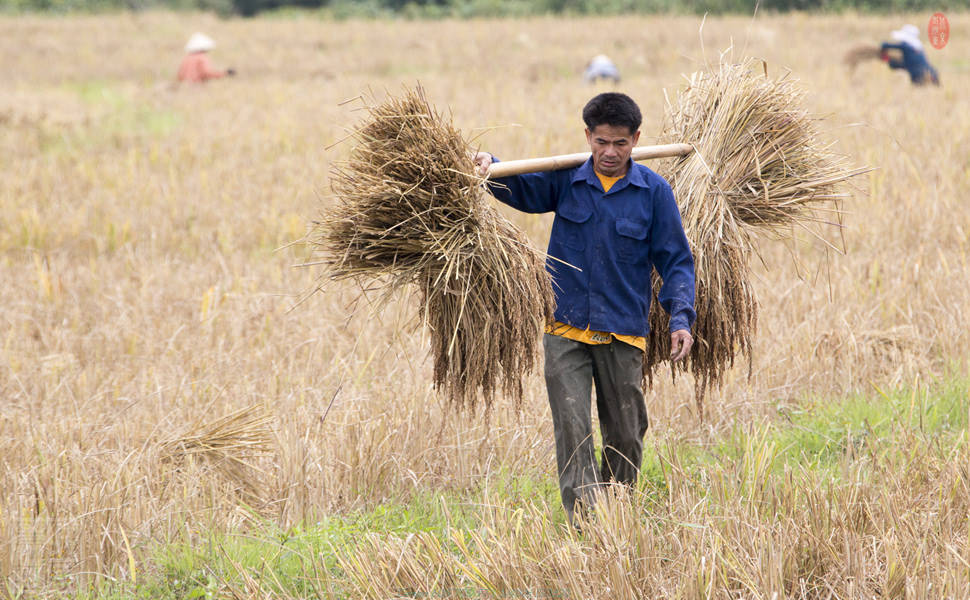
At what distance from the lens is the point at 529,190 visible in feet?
10.7

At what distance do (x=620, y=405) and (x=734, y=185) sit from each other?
102 centimetres

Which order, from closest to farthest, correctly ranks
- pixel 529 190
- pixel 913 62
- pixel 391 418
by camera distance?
pixel 529 190 → pixel 391 418 → pixel 913 62

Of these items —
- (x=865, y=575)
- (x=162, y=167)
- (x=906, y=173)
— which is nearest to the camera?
(x=865, y=575)

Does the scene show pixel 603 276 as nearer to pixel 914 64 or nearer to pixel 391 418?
pixel 391 418

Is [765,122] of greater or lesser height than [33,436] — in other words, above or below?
above

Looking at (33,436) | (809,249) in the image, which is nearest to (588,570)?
(33,436)

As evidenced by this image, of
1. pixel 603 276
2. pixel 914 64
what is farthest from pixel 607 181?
pixel 914 64

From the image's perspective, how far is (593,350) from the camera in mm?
3229

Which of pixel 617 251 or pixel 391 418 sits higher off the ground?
pixel 617 251

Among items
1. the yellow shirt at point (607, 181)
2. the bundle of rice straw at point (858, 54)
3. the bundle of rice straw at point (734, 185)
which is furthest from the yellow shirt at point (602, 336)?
the bundle of rice straw at point (858, 54)

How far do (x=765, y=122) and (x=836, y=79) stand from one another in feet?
38.5

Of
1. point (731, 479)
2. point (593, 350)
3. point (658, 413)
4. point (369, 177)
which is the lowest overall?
point (658, 413)

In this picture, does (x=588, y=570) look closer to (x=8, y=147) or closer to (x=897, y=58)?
(x=8, y=147)

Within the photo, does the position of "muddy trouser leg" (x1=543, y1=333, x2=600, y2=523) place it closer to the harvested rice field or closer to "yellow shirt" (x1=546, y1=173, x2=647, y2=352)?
"yellow shirt" (x1=546, y1=173, x2=647, y2=352)
